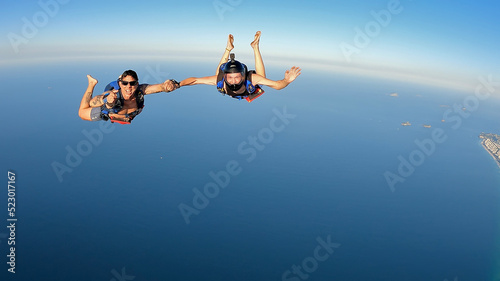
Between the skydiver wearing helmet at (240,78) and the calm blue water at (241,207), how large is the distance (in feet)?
191

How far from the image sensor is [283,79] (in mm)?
4895

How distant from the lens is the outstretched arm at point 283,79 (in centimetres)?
491

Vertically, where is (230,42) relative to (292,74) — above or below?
above

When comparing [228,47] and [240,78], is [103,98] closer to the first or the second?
[240,78]

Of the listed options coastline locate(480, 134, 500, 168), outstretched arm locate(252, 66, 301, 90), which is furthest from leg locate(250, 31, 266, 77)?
coastline locate(480, 134, 500, 168)

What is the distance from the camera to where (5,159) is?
95.2m

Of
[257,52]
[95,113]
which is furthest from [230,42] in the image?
[95,113]

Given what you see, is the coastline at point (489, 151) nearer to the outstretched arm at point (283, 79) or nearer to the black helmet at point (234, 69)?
the outstretched arm at point (283, 79)

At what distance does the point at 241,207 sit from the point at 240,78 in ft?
249

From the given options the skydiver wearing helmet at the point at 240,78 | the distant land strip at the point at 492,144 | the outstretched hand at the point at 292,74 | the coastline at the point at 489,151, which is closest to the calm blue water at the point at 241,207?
the coastline at the point at 489,151

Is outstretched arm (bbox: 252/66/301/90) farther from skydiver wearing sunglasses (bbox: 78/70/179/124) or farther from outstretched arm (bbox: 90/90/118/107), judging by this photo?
outstretched arm (bbox: 90/90/118/107)

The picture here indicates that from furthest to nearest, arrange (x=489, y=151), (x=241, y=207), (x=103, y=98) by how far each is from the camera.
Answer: (x=489, y=151) → (x=241, y=207) → (x=103, y=98)

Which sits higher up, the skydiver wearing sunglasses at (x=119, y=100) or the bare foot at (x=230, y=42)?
the bare foot at (x=230, y=42)

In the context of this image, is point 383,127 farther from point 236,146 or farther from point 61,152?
point 61,152
